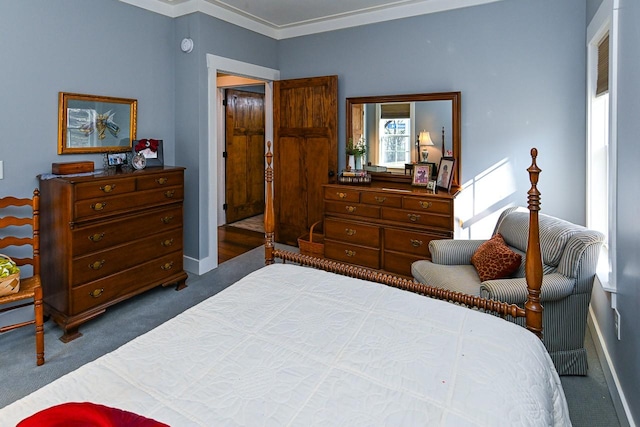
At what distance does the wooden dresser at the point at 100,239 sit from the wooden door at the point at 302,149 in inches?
67.0

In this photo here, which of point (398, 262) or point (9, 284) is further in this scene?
point (398, 262)

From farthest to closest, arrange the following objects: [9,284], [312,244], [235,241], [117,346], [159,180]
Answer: [235,241] → [312,244] → [159,180] → [117,346] → [9,284]

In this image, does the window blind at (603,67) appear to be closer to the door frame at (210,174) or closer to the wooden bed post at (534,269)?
the wooden bed post at (534,269)

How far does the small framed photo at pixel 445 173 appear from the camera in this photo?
373 cm

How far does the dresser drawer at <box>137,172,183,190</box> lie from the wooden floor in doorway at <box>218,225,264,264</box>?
4.40ft

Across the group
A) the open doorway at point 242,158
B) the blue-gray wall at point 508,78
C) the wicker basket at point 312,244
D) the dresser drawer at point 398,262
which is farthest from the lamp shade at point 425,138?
the open doorway at point 242,158

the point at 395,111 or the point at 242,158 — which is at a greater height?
the point at 395,111

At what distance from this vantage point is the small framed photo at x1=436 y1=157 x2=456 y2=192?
373 cm

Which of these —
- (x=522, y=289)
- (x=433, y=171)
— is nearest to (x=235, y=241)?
(x=433, y=171)

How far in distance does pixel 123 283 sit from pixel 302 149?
2.51 metres

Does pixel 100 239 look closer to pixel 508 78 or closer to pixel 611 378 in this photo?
pixel 611 378

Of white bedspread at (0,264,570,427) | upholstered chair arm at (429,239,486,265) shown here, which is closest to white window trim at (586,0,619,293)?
upholstered chair arm at (429,239,486,265)

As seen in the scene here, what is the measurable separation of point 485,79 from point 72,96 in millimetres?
3642

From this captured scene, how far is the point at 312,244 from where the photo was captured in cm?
435
